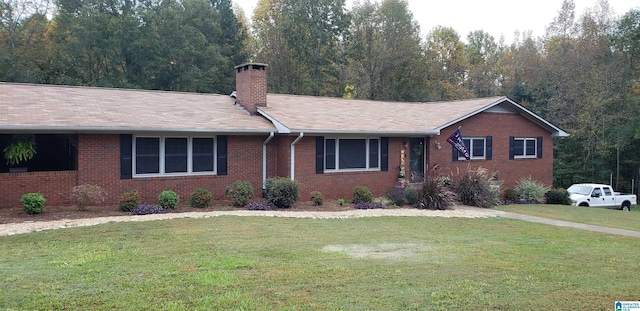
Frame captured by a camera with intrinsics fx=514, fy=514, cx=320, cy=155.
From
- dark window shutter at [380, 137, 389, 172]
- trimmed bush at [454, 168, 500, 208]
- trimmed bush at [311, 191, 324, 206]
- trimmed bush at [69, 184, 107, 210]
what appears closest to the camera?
trimmed bush at [69, 184, 107, 210]

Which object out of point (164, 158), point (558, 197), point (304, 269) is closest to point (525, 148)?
point (558, 197)

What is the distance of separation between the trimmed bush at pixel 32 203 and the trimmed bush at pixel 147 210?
205cm

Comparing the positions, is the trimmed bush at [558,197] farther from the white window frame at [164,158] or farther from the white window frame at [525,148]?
the white window frame at [164,158]

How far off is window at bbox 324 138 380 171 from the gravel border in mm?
2887

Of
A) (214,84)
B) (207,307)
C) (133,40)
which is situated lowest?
(207,307)

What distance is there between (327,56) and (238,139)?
23401 mm

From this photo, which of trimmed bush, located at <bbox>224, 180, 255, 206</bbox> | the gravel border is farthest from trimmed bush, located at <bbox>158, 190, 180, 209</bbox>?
trimmed bush, located at <bbox>224, 180, 255, 206</bbox>

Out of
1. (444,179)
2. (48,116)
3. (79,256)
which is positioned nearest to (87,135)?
(48,116)

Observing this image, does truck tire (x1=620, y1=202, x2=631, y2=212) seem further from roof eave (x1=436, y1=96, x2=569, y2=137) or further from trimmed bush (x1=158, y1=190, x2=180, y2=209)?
trimmed bush (x1=158, y1=190, x2=180, y2=209)

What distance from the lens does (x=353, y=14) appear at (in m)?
41.2

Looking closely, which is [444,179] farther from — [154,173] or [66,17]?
[66,17]

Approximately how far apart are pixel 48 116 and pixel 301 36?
25901 millimetres

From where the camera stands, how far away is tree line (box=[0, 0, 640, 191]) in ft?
104

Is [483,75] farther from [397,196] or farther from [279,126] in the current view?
[279,126]
